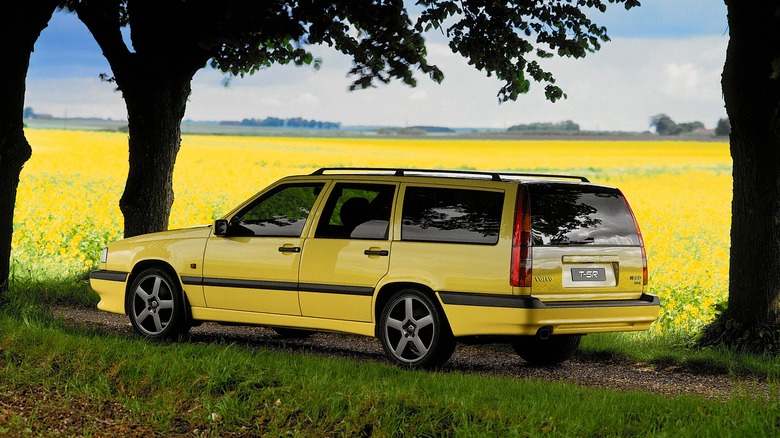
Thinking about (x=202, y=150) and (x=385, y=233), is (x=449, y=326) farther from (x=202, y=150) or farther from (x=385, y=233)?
(x=202, y=150)

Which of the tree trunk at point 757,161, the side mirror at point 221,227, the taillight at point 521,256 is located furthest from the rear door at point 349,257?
the tree trunk at point 757,161

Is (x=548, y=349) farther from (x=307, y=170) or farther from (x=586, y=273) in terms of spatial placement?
(x=307, y=170)

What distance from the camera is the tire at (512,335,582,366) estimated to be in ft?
36.4

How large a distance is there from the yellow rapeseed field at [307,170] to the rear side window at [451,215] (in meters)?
4.17

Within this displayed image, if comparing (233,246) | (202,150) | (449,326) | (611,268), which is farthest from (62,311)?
(202,150)

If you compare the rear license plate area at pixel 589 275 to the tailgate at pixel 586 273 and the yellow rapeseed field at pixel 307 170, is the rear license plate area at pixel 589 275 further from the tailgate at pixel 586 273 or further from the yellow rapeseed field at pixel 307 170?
the yellow rapeseed field at pixel 307 170

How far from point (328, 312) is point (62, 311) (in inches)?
205

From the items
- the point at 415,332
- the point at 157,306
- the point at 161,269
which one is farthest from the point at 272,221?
the point at 415,332

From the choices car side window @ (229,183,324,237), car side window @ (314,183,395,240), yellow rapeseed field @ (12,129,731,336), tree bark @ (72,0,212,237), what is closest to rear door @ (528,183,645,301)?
car side window @ (314,183,395,240)

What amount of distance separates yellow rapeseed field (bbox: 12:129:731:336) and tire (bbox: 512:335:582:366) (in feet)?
7.18

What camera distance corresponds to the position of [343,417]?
808 centimetres

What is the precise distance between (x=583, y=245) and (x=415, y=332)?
1627mm

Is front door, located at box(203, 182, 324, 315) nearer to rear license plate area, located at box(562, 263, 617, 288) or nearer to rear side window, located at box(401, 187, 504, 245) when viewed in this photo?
rear side window, located at box(401, 187, 504, 245)

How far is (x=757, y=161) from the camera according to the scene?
1205cm
